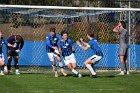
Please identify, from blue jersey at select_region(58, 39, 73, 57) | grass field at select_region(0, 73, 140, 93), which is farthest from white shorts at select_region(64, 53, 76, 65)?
grass field at select_region(0, 73, 140, 93)

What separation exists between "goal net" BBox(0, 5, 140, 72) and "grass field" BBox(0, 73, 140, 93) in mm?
5066

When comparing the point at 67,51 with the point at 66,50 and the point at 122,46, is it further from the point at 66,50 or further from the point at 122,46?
the point at 122,46

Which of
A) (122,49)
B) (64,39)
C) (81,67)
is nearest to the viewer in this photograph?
(64,39)

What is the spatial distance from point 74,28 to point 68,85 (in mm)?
8983

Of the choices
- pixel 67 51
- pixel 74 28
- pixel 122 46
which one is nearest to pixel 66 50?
pixel 67 51

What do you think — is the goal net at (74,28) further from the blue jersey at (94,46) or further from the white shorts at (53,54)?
the blue jersey at (94,46)

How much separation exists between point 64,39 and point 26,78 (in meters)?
2.33

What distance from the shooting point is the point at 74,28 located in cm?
2489

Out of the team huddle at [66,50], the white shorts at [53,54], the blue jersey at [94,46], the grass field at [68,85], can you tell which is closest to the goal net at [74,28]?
the team huddle at [66,50]

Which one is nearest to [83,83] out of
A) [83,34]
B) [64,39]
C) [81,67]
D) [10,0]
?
[64,39]

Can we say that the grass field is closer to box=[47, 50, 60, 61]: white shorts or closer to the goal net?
box=[47, 50, 60, 61]: white shorts

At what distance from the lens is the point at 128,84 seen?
16.9 m

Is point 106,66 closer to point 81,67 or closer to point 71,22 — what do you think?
point 81,67

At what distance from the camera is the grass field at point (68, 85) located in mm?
14809
